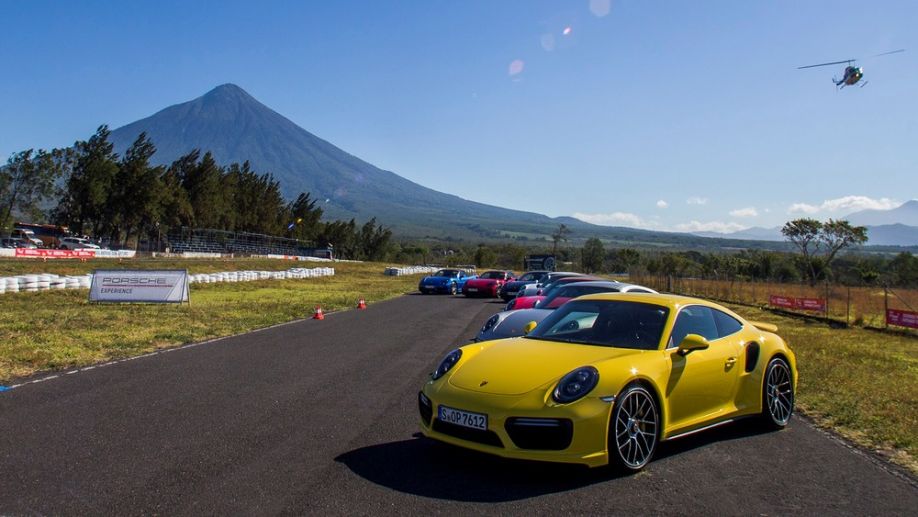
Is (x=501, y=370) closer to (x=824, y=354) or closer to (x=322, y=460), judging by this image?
(x=322, y=460)

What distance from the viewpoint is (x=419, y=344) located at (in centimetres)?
1252

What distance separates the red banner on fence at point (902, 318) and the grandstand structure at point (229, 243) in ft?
210

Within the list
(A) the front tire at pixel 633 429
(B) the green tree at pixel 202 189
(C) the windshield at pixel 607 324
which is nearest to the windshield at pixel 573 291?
(C) the windshield at pixel 607 324

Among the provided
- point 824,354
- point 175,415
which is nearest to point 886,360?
point 824,354

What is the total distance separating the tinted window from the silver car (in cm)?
321

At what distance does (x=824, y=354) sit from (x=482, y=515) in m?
10.4

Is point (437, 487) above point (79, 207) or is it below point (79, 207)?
below

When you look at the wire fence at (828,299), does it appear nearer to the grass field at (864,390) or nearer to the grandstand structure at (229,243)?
the grass field at (864,390)

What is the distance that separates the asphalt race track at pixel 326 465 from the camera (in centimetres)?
428

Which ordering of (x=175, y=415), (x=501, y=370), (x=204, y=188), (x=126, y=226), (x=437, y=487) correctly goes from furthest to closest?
(x=204, y=188), (x=126, y=226), (x=175, y=415), (x=501, y=370), (x=437, y=487)

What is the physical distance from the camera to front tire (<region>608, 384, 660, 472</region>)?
15.9 feet

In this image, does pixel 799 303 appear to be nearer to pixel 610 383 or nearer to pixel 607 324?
pixel 607 324

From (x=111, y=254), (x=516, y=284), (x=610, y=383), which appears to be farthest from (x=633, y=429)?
(x=111, y=254)

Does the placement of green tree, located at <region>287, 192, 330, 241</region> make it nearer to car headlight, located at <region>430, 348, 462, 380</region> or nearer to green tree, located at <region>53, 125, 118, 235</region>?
green tree, located at <region>53, 125, 118, 235</region>
